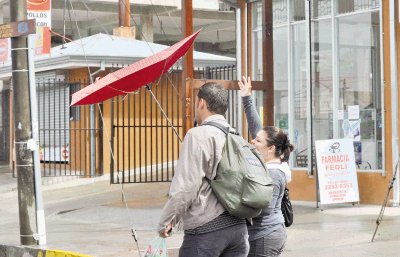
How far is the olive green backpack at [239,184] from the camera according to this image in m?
5.09

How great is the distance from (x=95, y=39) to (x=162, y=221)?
1969 centimetres

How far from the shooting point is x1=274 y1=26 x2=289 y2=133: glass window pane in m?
17.2

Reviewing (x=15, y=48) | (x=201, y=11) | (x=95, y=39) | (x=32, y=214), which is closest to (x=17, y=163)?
(x=32, y=214)

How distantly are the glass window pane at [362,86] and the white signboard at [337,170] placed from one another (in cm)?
59

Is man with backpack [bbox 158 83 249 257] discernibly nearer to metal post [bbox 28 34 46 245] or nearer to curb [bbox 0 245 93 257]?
curb [bbox 0 245 93 257]

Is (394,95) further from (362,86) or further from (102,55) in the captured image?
(102,55)

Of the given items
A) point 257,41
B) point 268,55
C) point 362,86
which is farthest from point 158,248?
point 257,41

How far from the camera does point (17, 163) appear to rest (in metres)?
11.9

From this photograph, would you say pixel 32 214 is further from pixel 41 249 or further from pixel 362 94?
pixel 362 94

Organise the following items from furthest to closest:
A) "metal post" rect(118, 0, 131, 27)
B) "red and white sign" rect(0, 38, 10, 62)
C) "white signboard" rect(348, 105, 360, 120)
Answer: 1. "red and white sign" rect(0, 38, 10, 62)
2. "metal post" rect(118, 0, 131, 27)
3. "white signboard" rect(348, 105, 360, 120)

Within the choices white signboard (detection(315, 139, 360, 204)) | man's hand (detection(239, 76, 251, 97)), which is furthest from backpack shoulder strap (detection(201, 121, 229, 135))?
white signboard (detection(315, 139, 360, 204))

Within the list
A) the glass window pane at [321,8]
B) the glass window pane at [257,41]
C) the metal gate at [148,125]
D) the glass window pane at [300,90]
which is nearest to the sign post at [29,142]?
the glass window pane at [300,90]

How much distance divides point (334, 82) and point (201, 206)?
11347 mm

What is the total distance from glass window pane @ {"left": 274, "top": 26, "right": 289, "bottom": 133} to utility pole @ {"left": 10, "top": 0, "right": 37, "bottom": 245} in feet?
21.9
